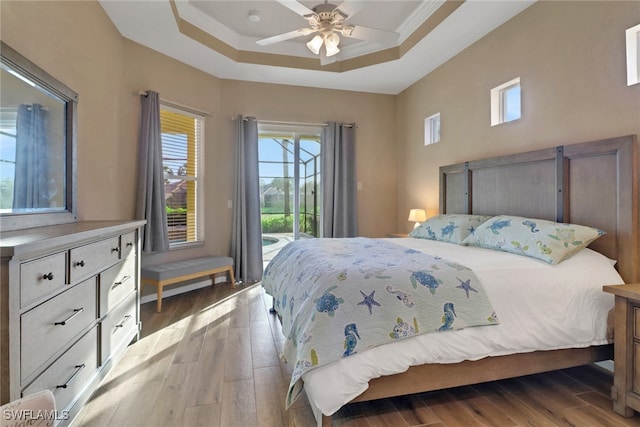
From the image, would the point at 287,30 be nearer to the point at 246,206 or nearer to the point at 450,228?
the point at 246,206

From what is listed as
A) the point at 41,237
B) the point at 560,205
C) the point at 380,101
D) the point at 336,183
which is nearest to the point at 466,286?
the point at 560,205

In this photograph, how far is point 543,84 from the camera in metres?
2.58

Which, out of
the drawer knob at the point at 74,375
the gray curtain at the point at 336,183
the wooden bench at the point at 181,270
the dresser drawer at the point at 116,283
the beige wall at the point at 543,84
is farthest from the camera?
the gray curtain at the point at 336,183

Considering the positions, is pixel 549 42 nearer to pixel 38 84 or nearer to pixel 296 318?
pixel 296 318

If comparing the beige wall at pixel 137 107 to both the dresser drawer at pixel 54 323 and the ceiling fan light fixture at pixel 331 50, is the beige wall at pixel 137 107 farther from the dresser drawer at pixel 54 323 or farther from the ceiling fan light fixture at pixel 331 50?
the ceiling fan light fixture at pixel 331 50

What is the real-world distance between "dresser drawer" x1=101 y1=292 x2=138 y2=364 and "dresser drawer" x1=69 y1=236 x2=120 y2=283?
35 centimetres

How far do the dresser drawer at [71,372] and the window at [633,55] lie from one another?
3538 mm

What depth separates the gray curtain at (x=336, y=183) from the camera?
182 inches

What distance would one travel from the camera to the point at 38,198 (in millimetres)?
1803

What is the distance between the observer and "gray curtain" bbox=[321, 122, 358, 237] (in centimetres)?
461

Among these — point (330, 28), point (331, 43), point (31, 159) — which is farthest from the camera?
point (331, 43)

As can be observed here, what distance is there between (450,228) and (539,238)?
0.91m

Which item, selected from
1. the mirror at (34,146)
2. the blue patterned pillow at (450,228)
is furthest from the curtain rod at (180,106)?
the blue patterned pillow at (450,228)

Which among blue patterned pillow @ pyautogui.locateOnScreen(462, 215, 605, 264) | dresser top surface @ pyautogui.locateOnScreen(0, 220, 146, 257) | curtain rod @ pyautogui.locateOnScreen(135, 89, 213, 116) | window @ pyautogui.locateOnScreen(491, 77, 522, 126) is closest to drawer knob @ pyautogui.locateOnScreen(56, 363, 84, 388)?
dresser top surface @ pyautogui.locateOnScreen(0, 220, 146, 257)
